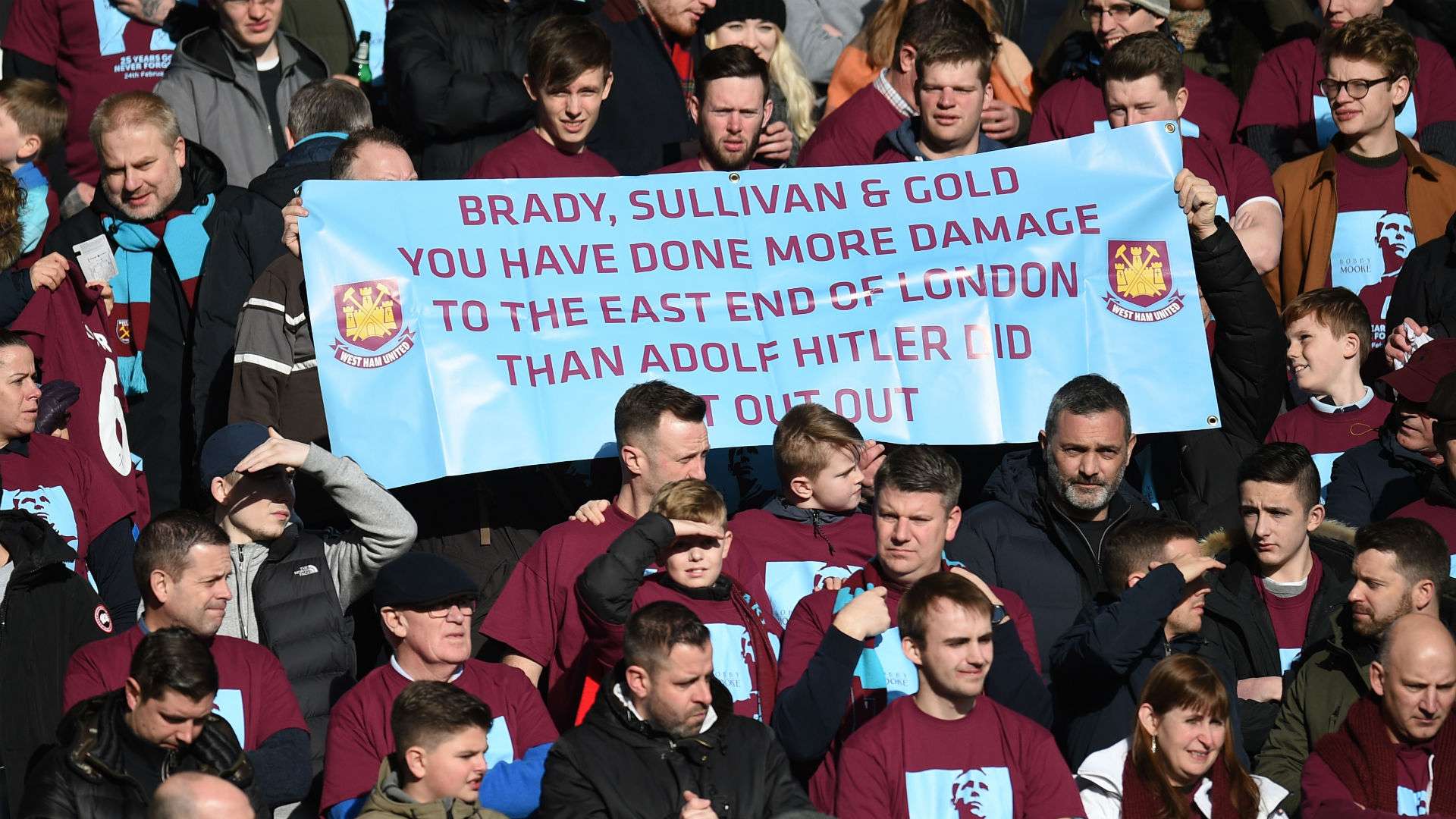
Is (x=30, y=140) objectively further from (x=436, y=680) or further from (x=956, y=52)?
(x=436, y=680)

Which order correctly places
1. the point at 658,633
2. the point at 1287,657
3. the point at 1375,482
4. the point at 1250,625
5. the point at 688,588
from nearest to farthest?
the point at 658,633
the point at 688,588
the point at 1250,625
the point at 1287,657
the point at 1375,482

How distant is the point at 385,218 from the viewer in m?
9.19

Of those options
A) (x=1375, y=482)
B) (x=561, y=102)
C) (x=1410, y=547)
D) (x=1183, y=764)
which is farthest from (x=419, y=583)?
(x=1375, y=482)

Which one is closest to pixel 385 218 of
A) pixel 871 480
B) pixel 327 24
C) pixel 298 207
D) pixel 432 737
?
pixel 298 207

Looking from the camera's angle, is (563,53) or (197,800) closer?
(197,800)

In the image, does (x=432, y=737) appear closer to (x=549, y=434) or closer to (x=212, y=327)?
(x=549, y=434)

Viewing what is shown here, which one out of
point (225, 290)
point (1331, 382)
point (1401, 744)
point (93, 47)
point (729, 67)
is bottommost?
point (1401, 744)

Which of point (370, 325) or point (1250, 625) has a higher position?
point (370, 325)

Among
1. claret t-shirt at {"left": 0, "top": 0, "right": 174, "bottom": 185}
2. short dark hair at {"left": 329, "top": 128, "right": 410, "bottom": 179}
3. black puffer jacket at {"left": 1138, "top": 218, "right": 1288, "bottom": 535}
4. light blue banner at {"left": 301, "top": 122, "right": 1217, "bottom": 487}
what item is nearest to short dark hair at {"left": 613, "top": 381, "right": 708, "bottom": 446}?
light blue banner at {"left": 301, "top": 122, "right": 1217, "bottom": 487}

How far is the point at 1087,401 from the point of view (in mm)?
8750

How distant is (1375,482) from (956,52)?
8.84 ft

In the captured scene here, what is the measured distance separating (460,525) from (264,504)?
4.14 ft

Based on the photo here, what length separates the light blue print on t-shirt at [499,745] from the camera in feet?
25.1

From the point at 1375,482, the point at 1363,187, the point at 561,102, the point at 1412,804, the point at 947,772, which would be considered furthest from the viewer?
the point at 1363,187
